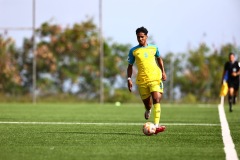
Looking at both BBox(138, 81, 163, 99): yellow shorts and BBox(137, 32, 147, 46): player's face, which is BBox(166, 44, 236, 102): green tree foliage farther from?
BBox(137, 32, 147, 46): player's face

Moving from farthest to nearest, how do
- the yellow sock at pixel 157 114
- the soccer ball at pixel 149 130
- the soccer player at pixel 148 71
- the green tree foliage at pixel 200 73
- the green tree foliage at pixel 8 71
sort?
the green tree foliage at pixel 200 73 < the green tree foliage at pixel 8 71 < the soccer player at pixel 148 71 < the yellow sock at pixel 157 114 < the soccer ball at pixel 149 130

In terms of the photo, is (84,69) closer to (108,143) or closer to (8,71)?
(8,71)

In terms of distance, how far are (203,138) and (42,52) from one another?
77.4 feet

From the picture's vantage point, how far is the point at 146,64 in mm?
12633

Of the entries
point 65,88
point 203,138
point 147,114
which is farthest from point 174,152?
point 65,88

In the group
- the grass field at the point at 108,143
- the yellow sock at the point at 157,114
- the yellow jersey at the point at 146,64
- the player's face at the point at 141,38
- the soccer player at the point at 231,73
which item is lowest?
the grass field at the point at 108,143

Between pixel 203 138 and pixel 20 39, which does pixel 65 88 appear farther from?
pixel 203 138

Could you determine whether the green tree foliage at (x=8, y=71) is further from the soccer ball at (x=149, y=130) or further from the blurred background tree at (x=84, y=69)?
the soccer ball at (x=149, y=130)

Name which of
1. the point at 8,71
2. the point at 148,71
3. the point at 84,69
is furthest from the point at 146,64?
the point at 8,71

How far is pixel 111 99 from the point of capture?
3466 cm

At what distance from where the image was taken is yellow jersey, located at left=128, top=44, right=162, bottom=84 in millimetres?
12594

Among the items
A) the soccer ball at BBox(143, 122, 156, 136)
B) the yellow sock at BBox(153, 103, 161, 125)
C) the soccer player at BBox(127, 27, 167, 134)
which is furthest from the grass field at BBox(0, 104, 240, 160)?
the soccer player at BBox(127, 27, 167, 134)

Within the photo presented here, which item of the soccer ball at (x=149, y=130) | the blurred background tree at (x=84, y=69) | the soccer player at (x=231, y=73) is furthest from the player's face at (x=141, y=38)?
the blurred background tree at (x=84, y=69)

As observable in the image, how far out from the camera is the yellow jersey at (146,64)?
12.6 meters
